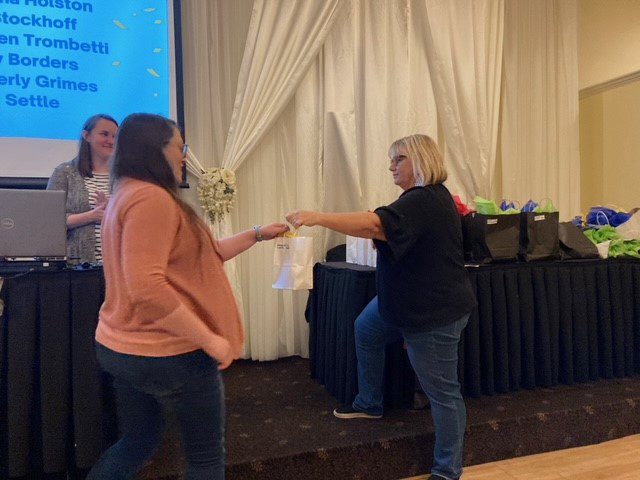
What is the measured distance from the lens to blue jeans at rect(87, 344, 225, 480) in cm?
122

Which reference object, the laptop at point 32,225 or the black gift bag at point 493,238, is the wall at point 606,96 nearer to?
the black gift bag at point 493,238

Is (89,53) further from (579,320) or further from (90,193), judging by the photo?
(579,320)

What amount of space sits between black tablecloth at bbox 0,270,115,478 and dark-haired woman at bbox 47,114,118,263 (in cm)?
49

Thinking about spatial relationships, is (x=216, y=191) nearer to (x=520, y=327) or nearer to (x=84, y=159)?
(x=84, y=159)

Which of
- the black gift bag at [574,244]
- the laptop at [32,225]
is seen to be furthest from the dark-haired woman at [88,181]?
the black gift bag at [574,244]

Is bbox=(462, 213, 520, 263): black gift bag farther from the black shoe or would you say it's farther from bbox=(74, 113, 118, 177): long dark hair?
bbox=(74, 113, 118, 177): long dark hair

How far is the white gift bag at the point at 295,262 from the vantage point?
6.90ft

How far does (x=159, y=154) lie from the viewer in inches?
49.3

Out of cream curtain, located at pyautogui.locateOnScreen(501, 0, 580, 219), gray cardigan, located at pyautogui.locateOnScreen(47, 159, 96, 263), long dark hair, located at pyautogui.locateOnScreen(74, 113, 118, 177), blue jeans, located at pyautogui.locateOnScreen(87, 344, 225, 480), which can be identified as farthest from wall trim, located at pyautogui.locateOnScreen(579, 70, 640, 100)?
blue jeans, located at pyautogui.locateOnScreen(87, 344, 225, 480)

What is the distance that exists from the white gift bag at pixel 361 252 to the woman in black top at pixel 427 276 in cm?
66

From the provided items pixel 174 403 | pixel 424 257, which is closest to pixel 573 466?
pixel 424 257

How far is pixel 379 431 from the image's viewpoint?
2172mm

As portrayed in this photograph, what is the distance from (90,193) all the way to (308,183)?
1.50 m

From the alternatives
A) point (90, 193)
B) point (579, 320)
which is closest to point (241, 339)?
point (90, 193)
